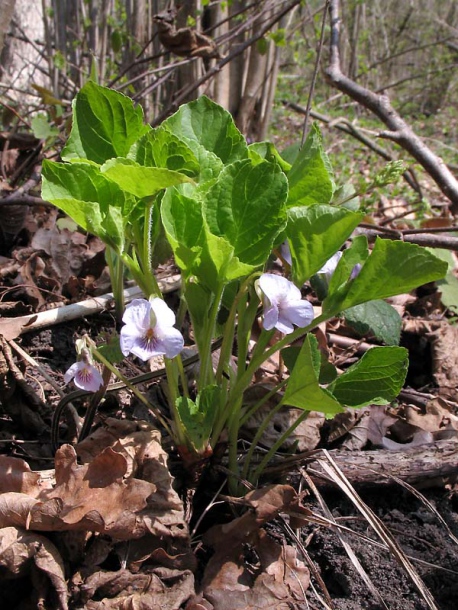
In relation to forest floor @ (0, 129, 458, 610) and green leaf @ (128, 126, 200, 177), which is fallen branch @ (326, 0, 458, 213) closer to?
forest floor @ (0, 129, 458, 610)

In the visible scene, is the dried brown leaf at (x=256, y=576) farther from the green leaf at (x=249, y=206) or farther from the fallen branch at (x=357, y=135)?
the fallen branch at (x=357, y=135)

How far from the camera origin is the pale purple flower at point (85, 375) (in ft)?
3.44

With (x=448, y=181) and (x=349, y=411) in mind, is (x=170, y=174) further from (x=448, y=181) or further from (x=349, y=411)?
(x=448, y=181)

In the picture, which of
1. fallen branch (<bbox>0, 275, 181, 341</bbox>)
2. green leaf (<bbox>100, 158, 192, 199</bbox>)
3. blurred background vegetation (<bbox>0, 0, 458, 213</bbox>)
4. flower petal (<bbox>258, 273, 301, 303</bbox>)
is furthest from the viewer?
blurred background vegetation (<bbox>0, 0, 458, 213</bbox>)

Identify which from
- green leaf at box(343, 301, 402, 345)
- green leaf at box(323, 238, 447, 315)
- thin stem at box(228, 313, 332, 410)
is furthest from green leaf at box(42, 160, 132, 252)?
green leaf at box(343, 301, 402, 345)

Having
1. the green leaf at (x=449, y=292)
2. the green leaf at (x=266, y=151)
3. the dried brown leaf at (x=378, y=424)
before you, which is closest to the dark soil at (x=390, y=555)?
the dried brown leaf at (x=378, y=424)

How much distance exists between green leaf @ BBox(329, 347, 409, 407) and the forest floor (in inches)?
5.6

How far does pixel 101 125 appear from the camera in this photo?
1144mm

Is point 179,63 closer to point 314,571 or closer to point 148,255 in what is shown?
point 148,255

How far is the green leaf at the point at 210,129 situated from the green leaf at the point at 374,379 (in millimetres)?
488

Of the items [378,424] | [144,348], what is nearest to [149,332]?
[144,348]

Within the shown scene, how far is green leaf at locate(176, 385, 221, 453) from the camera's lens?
1.04 m

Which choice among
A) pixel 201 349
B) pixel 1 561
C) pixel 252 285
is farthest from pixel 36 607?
pixel 252 285

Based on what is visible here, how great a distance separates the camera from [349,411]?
1.51 metres
